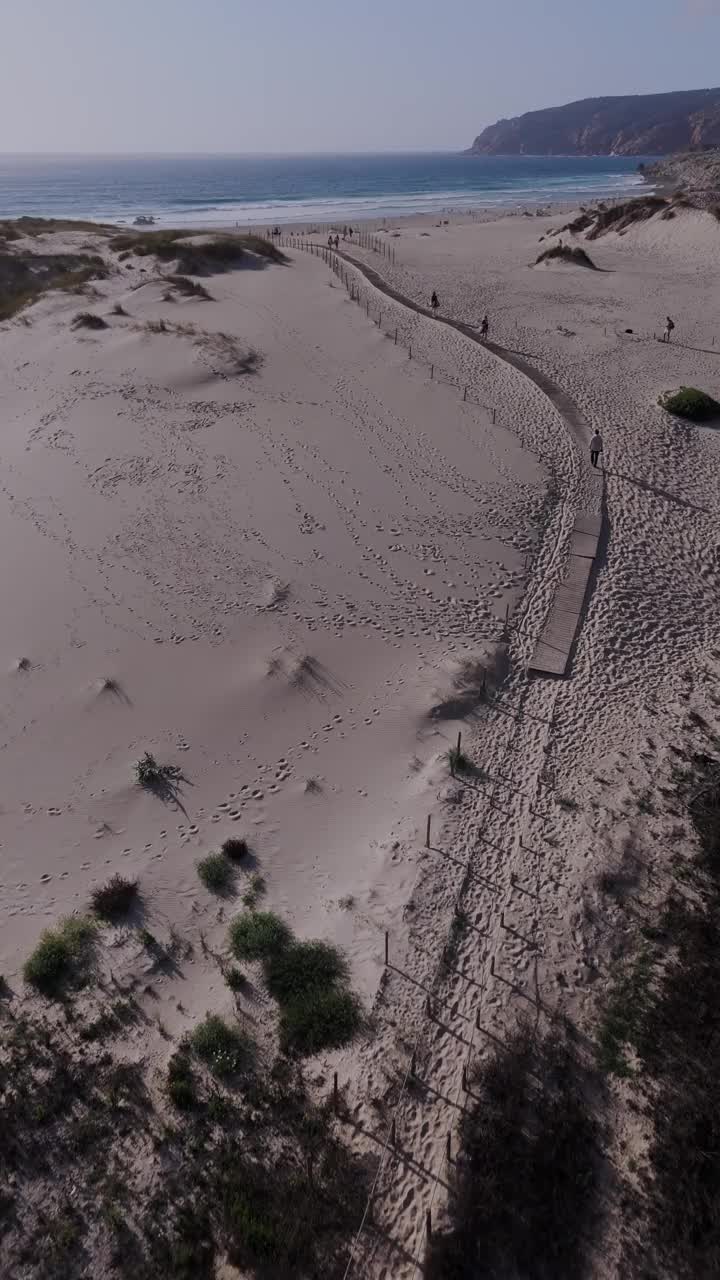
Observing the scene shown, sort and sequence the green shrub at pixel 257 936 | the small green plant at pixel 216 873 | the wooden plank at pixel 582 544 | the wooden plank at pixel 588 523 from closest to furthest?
the green shrub at pixel 257 936
the small green plant at pixel 216 873
the wooden plank at pixel 582 544
the wooden plank at pixel 588 523

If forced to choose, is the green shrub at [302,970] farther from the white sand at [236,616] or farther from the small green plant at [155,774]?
the small green plant at [155,774]

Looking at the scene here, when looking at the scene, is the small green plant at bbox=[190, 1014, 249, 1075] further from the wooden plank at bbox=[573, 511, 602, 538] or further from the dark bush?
the dark bush

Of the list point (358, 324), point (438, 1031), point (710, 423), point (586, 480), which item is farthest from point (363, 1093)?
point (358, 324)

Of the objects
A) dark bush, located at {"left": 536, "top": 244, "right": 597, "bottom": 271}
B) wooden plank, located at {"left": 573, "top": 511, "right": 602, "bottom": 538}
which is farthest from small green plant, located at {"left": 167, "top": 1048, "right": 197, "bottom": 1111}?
dark bush, located at {"left": 536, "top": 244, "right": 597, "bottom": 271}

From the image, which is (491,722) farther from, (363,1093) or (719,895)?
(363,1093)

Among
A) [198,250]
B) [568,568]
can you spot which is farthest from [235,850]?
[198,250]

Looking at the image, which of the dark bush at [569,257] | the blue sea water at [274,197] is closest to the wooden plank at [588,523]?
the dark bush at [569,257]

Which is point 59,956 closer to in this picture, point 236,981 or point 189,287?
point 236,981
